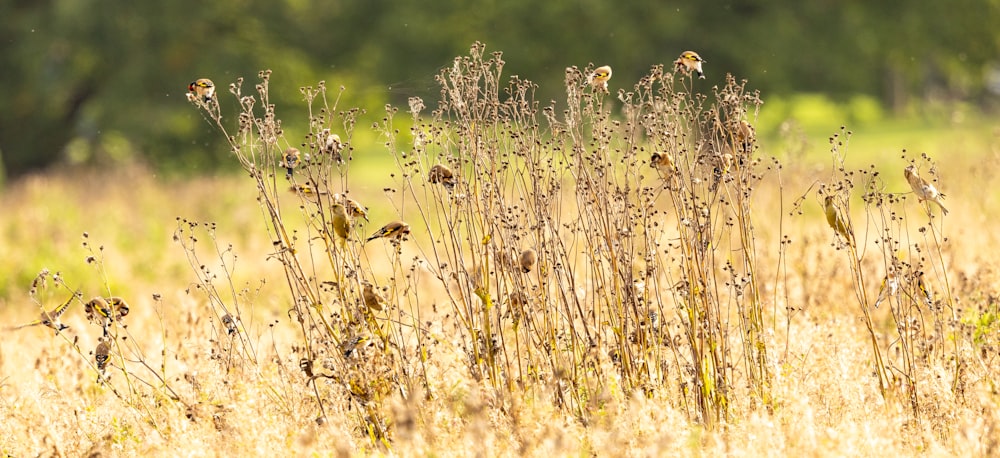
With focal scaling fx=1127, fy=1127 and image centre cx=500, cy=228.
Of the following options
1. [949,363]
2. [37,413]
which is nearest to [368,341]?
[37,413]

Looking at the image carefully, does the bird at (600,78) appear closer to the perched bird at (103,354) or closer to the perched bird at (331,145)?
the perched bird at (331,145)

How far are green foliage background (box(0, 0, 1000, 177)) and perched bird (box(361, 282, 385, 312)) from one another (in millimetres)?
11257

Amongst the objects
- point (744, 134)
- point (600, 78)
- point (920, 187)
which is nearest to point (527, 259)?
point (600, 78)

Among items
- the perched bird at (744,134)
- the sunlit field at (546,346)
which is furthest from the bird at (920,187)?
the perched bird at (744,134)

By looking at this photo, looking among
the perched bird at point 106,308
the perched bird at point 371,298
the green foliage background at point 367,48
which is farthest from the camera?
the green foliage background at point 367,48

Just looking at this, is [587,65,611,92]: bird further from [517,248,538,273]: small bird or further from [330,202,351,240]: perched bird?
[330,202,351,240]: perched bird

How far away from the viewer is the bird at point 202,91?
13.4 ft

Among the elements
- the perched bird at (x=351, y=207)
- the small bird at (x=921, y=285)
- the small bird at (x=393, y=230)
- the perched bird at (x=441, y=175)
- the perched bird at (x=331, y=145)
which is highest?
the perched bird at (x=331, y=145)

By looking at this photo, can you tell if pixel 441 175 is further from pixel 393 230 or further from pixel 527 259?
pixel 527 259

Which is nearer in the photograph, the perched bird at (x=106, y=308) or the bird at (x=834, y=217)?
the bird at (x=834, y=217)

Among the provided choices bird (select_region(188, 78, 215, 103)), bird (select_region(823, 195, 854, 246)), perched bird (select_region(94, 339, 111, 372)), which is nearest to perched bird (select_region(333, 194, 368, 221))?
bird (select_region(188, 78, 215, 103))

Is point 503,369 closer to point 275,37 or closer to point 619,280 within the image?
point 619,280

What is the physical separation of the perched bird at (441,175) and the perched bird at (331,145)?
324mm

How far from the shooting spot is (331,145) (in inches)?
159
